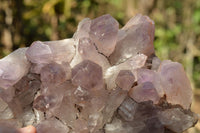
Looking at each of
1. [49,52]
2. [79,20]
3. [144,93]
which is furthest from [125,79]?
[79,20]

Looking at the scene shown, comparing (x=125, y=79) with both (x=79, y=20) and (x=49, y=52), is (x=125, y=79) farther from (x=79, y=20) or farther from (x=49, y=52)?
(x=79, y=20)

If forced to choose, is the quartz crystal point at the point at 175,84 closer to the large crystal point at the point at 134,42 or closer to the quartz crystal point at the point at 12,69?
the large crystal point at the point at 134,42

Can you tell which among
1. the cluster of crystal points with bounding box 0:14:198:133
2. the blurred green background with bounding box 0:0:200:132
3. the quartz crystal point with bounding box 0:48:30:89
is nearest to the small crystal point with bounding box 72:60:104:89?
the cluster of crystal points with bounding box 0:14:198:133

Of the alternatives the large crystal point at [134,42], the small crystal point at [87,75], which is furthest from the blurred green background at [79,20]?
the small crystal point at [87,75]

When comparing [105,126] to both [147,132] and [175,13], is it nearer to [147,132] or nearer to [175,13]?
[147,132]

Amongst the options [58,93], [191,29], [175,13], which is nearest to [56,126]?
[58,93]

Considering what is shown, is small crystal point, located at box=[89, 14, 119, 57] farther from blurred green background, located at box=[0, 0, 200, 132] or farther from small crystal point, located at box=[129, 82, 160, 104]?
blurred green background, located at box=[0, 0, 200, 132]
